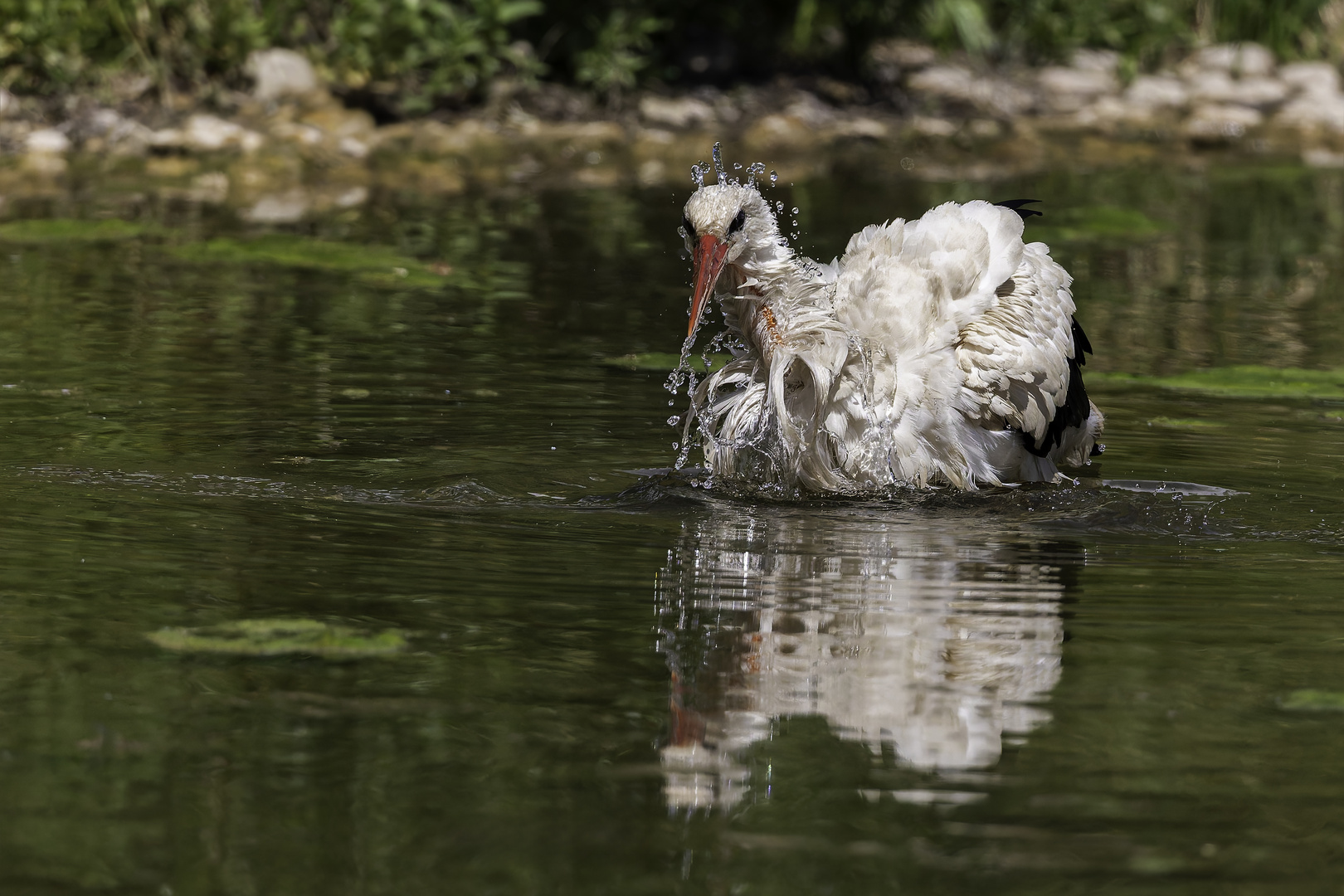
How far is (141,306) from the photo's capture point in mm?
10109

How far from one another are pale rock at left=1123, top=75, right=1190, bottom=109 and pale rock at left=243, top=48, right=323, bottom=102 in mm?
9283

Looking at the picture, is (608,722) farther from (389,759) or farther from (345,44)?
(345,44)

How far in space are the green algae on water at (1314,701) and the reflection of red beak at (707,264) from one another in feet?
8.41

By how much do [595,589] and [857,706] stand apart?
1.18 meters

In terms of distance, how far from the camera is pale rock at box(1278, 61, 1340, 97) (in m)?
21.6

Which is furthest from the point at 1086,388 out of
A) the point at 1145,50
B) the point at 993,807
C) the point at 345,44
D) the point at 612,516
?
the point at 1145,50

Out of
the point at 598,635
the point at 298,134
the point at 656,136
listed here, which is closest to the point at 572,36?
the point at 656,136

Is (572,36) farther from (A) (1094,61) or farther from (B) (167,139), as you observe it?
(A) (1094,61)

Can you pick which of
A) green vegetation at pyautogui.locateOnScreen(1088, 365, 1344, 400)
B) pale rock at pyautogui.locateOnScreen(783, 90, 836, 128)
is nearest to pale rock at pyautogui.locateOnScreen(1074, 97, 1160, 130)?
pale rock at pyautogui.locateOnScreen(783, 90, 836, 128)

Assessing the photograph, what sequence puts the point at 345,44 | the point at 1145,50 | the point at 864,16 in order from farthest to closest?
the point at 1145,50 < the point at 864,16 < the point at 345,44

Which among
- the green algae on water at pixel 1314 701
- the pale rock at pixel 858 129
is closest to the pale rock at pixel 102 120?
the pale rock at pixel 858 129

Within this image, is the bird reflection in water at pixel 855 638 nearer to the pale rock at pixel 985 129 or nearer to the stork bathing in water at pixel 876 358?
the stork bathing in water at pixel 876 358

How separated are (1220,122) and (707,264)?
1543cm

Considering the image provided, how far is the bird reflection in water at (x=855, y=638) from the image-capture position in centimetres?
424
